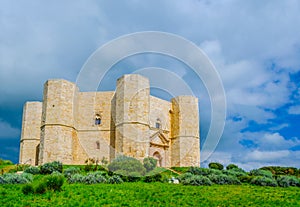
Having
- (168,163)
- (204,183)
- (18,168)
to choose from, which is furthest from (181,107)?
(204,183)

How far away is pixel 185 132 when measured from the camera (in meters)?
32.2

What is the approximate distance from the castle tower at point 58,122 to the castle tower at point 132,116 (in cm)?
394

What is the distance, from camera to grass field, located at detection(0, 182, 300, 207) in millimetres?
10578

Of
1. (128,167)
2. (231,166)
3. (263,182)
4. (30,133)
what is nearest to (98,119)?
(30,133)

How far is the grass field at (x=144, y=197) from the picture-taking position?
34.7 feet

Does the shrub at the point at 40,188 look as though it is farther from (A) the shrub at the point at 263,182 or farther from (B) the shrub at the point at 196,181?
Result: (A) the shrub at the point at 263,182

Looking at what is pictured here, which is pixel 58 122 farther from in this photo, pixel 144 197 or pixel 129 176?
pixel 144 197

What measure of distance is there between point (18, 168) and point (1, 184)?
10192mm

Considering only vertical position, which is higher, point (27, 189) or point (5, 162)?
point (5, 162)

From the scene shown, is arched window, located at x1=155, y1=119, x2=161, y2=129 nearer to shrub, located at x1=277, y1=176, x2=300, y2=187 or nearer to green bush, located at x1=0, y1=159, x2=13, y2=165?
green bush, located at x1=0, y1=159, x2=13, y2=165

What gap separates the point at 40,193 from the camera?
1140cm

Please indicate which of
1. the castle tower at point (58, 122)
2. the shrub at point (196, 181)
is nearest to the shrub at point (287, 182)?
the shrub at point (196, 181)

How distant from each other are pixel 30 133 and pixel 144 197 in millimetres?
25317

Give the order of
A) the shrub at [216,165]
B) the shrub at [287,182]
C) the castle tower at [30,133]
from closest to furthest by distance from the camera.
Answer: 1. the shrub at [287,182]
2. the shrub at [216,165]
3. the castle tower at [30,133]
